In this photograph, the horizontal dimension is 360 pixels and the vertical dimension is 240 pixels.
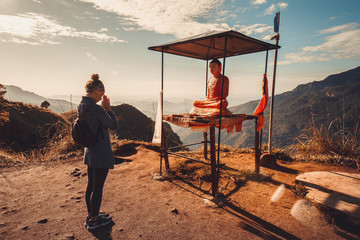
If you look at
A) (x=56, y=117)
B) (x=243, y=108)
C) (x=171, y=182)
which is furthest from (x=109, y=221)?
(x=243, y=108)

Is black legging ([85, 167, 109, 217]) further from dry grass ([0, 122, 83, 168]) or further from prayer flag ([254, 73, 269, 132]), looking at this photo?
dry grass ([0, 122, 83, 168])

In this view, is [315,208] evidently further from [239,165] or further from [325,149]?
[325,149]

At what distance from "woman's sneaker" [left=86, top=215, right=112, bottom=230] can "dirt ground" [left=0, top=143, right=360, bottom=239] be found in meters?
0.07

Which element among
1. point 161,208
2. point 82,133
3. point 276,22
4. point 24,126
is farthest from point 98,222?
point 24,126

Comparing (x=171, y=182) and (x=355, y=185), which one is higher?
(x=355, y=185)

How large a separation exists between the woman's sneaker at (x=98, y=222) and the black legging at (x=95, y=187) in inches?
4.5

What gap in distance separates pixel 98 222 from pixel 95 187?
24.2 inches

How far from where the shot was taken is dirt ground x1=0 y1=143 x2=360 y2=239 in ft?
9.10

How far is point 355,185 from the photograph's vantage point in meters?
3.34

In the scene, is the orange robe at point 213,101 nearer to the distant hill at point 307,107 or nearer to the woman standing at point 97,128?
the woman standing at point 97,128

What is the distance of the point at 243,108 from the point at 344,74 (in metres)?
73.9

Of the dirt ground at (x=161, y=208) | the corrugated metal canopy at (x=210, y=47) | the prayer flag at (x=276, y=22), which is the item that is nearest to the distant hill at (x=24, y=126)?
the dirt ground at (x=161, y=208)

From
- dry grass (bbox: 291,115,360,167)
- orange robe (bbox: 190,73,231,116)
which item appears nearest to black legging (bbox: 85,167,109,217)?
orange robe (bbox: 190,73,231,116)

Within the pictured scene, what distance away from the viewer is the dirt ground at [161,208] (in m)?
2.77
